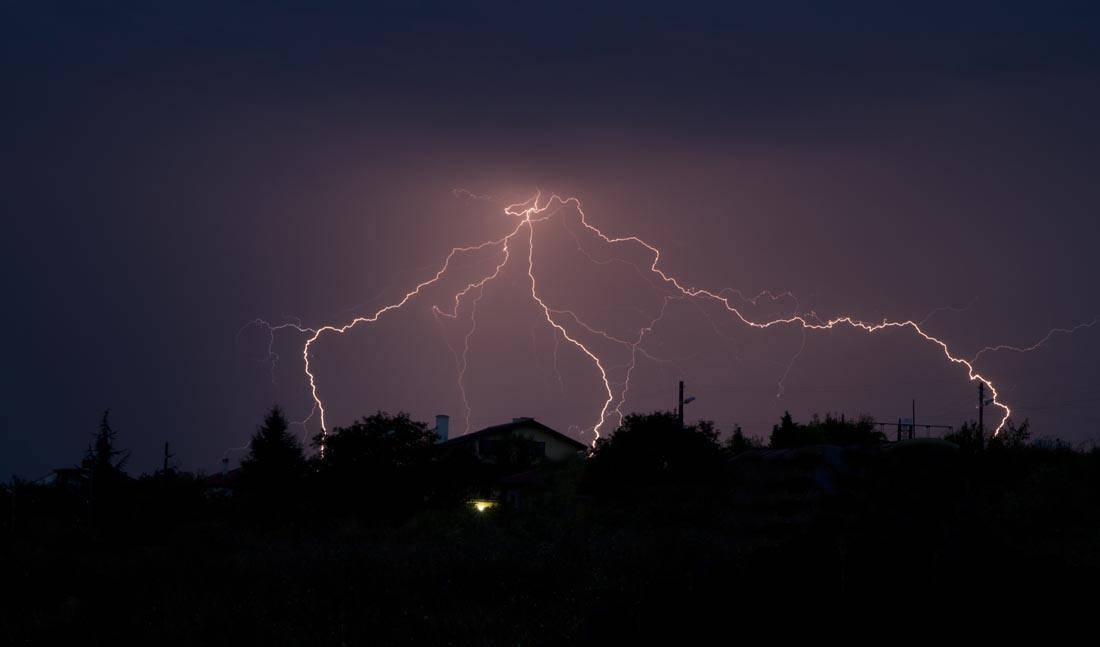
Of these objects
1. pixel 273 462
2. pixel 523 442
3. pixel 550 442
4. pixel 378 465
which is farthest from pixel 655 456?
pixel 550 442

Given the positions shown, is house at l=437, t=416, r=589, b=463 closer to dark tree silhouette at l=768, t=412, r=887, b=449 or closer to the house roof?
the house roof

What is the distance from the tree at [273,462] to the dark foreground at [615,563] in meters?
3.67

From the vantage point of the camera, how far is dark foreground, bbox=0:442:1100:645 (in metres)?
5.49

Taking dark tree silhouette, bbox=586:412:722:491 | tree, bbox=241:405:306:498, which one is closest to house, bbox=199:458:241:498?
tree, bbox=241:405:306:498

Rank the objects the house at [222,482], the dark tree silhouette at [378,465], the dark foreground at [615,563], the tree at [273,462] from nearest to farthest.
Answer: the dark foreground at [615,563]
the dark tree silhouette at [378,465]
the tree at [273,462]
the house at [222,482]

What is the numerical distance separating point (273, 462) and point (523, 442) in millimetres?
22981

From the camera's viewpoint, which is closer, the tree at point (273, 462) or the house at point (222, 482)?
the tree at point (273, 462)

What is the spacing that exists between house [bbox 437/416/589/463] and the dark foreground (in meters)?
25.3

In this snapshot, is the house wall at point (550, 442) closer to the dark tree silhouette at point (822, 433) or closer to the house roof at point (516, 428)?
the house roof at point (516, 428)

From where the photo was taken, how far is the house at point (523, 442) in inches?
2349

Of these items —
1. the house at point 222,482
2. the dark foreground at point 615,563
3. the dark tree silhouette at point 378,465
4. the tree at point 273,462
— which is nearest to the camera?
the dark foreground at point 615,563

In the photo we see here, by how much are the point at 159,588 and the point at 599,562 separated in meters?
6.59

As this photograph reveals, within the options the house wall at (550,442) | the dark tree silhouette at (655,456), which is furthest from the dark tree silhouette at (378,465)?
the house wall at (550,442)

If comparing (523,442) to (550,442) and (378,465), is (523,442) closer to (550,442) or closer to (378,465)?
(550,442)
